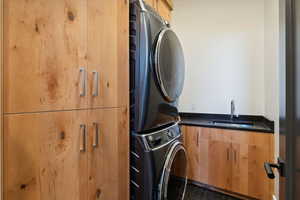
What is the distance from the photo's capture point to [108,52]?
1117mm

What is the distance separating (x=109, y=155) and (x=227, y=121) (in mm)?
2098

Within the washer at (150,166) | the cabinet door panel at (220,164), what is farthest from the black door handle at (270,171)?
the cabinet door panel at (220,164)

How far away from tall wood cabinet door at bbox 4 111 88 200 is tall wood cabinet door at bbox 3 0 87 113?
6cm

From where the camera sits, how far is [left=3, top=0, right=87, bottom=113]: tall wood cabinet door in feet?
2.19

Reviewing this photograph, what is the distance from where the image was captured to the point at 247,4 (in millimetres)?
2604

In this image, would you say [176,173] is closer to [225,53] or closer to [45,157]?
[45,157]

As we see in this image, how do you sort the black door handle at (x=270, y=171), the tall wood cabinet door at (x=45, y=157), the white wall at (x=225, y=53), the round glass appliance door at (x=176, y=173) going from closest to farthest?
the tall wood cabinet door at (x=45, y=157) → the black door handle at (x=270, y=171) → the round glass appliance door at (x=176, y=173) → the white wall at (x=225, y=53)

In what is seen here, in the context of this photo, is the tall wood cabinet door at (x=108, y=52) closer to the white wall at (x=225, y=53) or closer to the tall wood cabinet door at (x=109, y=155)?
the tall wood cabinet door at (x=109, y=155)

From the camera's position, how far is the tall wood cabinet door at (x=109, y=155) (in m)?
1.01

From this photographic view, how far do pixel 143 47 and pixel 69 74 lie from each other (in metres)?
0.58

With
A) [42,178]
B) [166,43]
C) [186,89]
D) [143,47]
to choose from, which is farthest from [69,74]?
[186,89]

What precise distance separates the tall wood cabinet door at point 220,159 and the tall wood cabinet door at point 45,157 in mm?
1792

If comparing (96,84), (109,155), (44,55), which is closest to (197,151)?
(109,155)

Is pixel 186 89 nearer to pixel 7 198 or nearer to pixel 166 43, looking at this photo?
pixel 166 43
